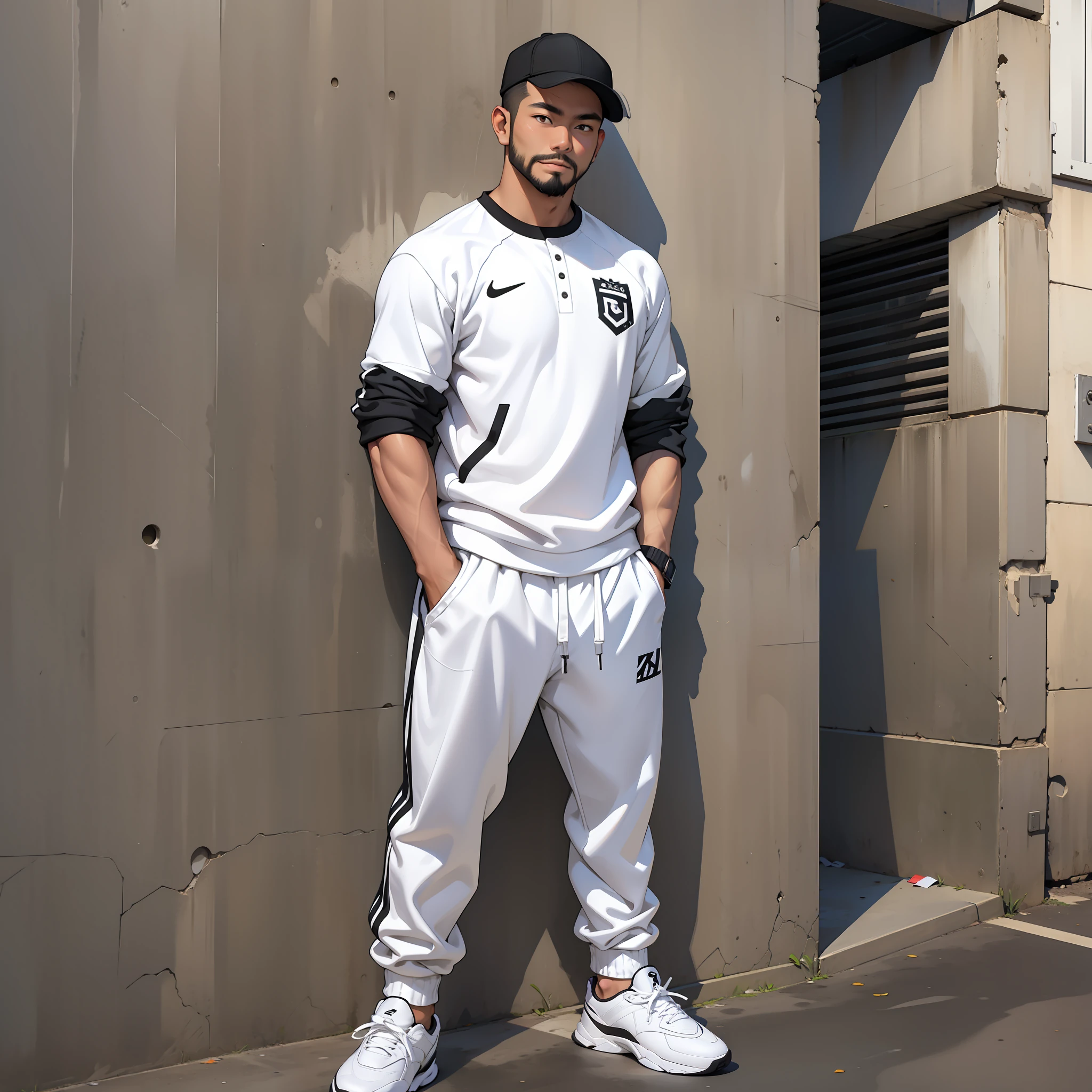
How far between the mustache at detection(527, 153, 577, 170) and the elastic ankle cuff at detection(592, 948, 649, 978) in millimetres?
2037

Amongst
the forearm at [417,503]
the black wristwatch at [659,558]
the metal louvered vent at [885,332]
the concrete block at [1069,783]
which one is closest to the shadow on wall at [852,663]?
the metal louvered vent at [885,332]

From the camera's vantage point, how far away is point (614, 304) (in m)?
3.05

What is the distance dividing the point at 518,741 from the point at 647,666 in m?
0.39

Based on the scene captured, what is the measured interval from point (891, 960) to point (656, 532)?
1.93 m

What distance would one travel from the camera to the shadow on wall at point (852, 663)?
203 inches

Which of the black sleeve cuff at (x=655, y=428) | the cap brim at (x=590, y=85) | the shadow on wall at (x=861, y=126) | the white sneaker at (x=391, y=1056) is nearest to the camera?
the white sneaker at (x=391, y=1056)

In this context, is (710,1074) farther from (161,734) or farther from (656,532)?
(161,734)

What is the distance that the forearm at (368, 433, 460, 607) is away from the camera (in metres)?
2.74

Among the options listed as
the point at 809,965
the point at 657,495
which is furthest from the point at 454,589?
the point at 809,965

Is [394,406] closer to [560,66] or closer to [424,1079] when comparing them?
[560,66]

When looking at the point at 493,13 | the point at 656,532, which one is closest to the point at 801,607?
the point at 656,532

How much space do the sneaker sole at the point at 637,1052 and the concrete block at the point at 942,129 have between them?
11.7ft

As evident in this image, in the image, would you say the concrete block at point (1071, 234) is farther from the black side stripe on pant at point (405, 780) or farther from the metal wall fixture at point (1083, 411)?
the black side stripe on pant at point (405, 780)

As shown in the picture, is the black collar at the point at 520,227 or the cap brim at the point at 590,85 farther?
the black collar at the point at 520,227
